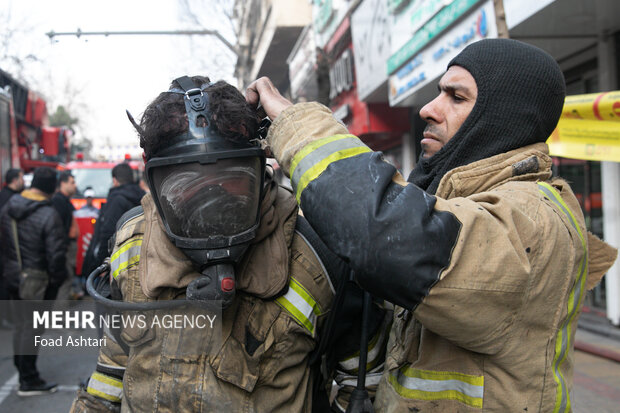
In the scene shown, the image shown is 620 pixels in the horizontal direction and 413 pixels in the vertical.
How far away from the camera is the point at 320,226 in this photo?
3.75 ft

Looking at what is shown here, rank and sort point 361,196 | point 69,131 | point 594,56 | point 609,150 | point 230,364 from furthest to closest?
1. point 69,131
2. point 594,56
3. point 609,150
4. point 230,364
5. point 361,196

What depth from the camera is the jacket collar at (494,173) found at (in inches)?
53.4

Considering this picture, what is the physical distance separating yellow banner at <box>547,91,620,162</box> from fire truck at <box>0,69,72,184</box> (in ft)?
26.0

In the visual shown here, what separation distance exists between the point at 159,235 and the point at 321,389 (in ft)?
2.52

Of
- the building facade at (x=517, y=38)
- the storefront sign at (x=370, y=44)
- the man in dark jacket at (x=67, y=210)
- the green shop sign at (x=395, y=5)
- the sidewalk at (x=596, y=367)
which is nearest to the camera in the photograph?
the sidewalk at (x=596, y=367)

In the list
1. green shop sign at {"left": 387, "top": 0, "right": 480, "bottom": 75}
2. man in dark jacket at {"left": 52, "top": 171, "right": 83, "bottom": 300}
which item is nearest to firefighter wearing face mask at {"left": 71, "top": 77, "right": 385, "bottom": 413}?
green shop sign at {"left": 387, "top": 0, "right": 480, "bottom": 75}

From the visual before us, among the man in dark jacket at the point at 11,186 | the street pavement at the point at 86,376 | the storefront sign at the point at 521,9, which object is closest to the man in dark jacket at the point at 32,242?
the street pavement at the point at 86,376

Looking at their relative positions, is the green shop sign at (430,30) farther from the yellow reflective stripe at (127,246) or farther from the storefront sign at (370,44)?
the yellow reflective stripe at (127,246)

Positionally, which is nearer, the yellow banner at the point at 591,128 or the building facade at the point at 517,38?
the yellow banner at the point at 591,128

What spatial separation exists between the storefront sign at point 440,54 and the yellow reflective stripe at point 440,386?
5385mm

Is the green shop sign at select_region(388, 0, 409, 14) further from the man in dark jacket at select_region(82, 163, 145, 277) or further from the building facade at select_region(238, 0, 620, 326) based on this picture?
the man in dark jacket at select_region(82, 163, 145, 277)

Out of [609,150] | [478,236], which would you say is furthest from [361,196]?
[609,150]

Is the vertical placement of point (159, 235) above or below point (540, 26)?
below

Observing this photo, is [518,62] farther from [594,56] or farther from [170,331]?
[594,56]
